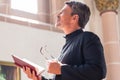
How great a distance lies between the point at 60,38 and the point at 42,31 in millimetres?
257

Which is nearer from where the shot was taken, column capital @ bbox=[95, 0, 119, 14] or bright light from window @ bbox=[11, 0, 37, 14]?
bright light from window @ bbox=[11, 0, 37, 14]

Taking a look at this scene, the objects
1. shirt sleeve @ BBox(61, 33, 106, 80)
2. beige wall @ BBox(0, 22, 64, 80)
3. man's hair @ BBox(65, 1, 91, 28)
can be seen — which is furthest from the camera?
beige wall @ BBox(0, 22, 64, 80)

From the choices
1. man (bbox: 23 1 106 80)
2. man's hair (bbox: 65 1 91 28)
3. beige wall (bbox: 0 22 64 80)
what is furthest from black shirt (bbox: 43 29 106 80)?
beige wall (bbox: 0 22 64 80)

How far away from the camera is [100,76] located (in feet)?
5.80

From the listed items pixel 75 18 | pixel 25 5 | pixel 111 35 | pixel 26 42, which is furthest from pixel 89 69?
pixel 111 35

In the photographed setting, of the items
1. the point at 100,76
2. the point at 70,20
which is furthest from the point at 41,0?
the point at 100,76

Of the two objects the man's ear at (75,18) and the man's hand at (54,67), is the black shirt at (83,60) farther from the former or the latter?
the man's ear at (75,18)

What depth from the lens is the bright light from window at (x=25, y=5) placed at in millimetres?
3984

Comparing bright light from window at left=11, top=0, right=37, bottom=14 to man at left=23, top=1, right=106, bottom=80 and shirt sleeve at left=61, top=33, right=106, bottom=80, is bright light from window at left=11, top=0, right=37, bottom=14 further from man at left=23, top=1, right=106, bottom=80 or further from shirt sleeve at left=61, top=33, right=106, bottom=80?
shirt sleeve at left=61, top=33, right=106, bottom=80

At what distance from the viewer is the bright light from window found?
3984 millimetres

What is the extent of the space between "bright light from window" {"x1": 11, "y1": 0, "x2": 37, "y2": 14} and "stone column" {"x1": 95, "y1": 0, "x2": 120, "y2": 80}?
92 cm

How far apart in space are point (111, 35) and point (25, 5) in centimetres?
125

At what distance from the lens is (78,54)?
1.85m

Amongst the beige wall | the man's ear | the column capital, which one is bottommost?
the beige wall
